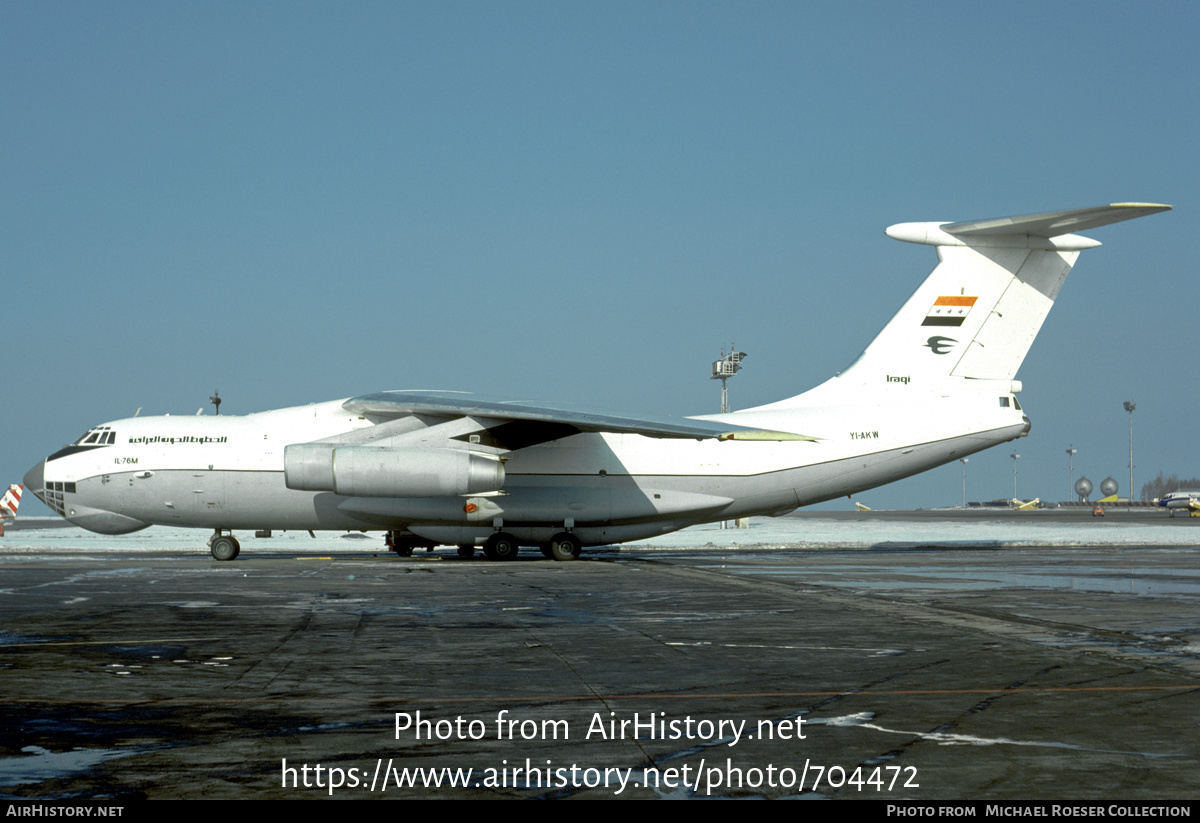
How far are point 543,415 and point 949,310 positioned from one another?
28.9 ft

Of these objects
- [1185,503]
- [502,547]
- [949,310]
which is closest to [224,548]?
[502,547]

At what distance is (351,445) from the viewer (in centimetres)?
1997

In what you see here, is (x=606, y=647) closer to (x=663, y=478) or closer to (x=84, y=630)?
(x=84, y=630)

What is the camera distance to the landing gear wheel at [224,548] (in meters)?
21.4

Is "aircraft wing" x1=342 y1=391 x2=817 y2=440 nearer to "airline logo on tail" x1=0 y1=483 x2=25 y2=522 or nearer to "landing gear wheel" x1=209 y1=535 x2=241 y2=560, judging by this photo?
"landing gear wheel" x1=209 y1=535 x2=241 y2=560

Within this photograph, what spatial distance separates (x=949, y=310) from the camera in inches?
847

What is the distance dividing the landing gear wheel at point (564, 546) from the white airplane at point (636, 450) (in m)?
0.04

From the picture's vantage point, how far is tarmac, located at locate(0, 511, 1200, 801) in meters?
4.33

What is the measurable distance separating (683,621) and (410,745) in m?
5.64

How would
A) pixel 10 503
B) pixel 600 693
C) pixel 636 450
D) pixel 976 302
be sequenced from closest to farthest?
pixel 600 693
pixel 976 302
pixel 636 450
pixel 10 503

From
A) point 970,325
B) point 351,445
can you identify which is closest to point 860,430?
point 970,325

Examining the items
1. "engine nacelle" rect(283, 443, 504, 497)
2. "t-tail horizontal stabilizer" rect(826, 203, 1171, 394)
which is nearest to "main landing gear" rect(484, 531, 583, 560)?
"engine nacelle" rect(283, 443, 504, 497)

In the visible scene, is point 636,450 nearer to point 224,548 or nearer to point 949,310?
point 949,310

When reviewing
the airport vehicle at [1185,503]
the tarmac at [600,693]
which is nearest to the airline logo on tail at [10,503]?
the tarmac at [600,693]
